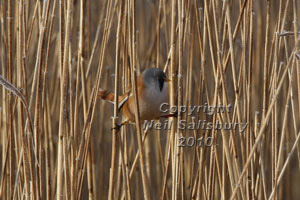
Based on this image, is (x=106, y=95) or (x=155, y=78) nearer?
(x=155, y=78)

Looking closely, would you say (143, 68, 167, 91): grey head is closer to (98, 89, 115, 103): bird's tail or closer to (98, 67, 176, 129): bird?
(98, 67, 176, 129): bird

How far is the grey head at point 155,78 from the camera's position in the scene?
162 centimetres

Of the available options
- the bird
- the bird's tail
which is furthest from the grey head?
the bird's tail

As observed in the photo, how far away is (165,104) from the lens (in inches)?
64.3

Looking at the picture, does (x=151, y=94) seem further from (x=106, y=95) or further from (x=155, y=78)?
(x=106, y=95)

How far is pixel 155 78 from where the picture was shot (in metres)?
1.64

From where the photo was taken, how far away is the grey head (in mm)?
1623

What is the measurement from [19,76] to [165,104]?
57 centimetres

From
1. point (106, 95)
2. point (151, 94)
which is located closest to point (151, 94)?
point (151, 94)

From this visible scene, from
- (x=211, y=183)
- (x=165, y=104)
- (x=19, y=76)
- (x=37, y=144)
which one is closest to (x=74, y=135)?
(x=37, y=144)

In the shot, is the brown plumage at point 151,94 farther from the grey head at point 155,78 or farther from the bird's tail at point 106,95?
the bird's tail at point 106,95

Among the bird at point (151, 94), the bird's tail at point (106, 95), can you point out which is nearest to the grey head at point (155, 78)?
the bird at point (151, 94)

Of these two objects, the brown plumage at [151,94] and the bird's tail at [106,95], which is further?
the bird's tail at [106,95]

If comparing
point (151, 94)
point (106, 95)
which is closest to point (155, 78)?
point (151, 94)
